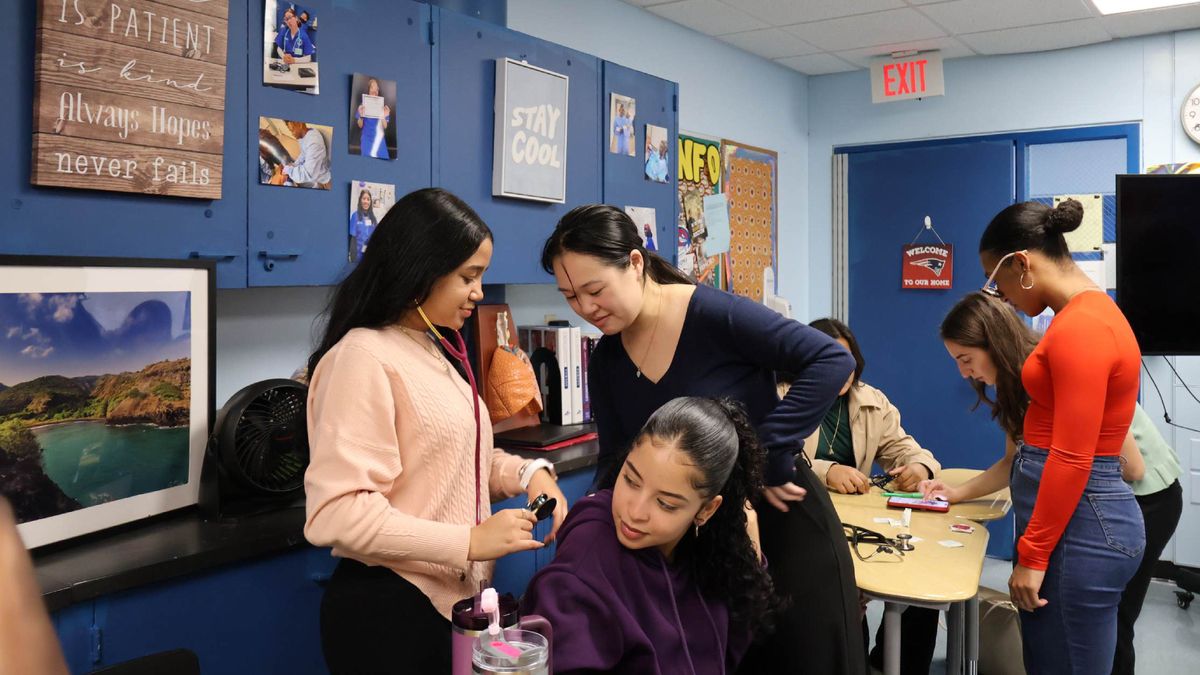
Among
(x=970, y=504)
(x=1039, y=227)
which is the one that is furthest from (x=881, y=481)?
(x=1039, y=227)

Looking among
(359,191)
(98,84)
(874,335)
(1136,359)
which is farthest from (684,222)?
(98,84)

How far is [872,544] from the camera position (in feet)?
7.84

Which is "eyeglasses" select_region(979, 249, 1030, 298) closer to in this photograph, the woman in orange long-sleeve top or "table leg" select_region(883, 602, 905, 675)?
the woman in orange long-sleeve top

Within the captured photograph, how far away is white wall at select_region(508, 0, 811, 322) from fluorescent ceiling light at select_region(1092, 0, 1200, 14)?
168 cm

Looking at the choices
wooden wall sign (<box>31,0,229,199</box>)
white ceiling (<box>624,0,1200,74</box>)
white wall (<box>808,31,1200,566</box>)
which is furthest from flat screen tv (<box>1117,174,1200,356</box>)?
wooden wall sign (<box>31,0,229,199</box>)

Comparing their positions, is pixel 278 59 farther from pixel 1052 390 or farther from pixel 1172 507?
pixel 1172 507

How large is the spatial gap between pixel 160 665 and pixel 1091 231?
15.5 feet

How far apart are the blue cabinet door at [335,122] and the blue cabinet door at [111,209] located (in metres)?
0.04

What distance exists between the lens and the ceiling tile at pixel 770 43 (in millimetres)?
4555

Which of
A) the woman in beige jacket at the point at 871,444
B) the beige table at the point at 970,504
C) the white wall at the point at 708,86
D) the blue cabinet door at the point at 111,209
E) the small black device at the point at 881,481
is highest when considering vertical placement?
the white wall at the point at 708,86

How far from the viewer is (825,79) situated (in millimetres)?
5539

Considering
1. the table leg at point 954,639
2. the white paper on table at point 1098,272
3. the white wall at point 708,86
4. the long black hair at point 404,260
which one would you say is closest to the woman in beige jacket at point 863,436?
the table leg at point 954,639

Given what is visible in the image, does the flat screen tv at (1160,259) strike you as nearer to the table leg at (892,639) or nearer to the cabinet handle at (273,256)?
the table leg at (892,639)

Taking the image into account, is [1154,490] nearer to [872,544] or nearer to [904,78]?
[872,544]
